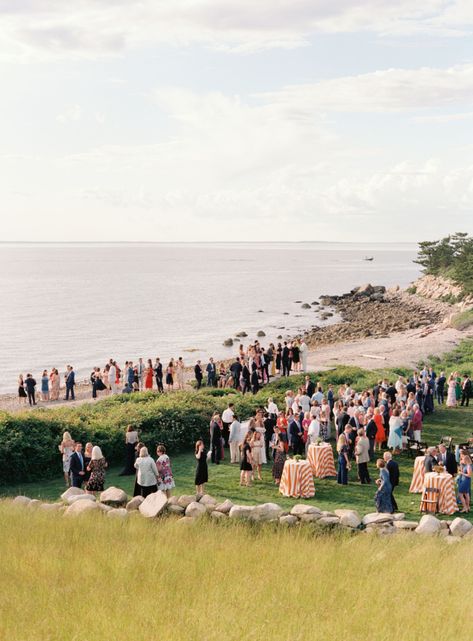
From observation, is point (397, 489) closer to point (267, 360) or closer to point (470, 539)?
point (470, 539)

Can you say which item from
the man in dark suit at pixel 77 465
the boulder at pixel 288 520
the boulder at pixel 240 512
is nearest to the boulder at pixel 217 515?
the boulder at pixel 240 512

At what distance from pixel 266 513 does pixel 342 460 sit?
485 cm

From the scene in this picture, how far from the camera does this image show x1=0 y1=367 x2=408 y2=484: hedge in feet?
66.1

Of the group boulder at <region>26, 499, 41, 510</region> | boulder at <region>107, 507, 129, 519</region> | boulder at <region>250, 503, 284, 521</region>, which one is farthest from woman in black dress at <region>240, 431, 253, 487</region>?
boulder at <region>26, 499, 41, 510</region>

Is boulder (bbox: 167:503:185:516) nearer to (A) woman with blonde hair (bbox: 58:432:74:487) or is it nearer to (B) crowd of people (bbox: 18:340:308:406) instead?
(A) woman with blonde hair (bbox: 58:432:74:487)

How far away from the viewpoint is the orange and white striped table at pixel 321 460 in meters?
19.9

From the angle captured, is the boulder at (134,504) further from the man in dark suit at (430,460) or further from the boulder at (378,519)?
the man in dark suit at (430,460)

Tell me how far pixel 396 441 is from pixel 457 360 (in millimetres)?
21425

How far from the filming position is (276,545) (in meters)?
13.3

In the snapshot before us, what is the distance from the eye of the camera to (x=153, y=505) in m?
15.0

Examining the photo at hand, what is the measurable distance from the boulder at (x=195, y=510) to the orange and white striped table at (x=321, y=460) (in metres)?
5.57

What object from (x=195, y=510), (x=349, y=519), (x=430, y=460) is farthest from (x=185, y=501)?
(x=430, y=460)

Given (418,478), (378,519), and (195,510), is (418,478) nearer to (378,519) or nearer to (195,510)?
Result: (378,519)

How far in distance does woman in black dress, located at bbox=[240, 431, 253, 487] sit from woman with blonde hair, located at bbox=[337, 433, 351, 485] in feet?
7.80
